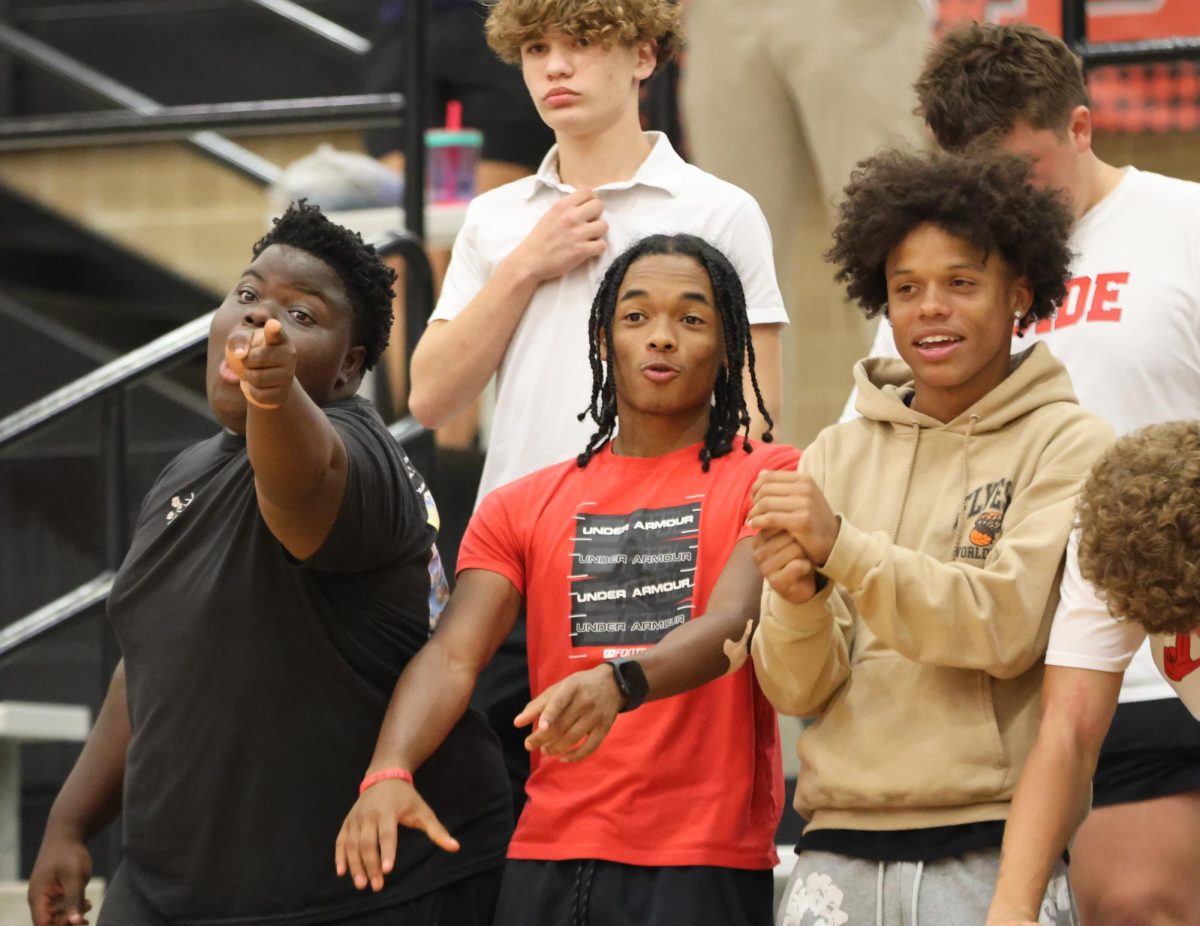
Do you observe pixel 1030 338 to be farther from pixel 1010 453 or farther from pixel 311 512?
pixel 311 512

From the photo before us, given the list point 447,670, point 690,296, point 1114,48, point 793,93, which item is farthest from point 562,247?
point 1114,48

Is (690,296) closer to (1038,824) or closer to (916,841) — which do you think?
(916,841)

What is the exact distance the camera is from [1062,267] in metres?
3.03

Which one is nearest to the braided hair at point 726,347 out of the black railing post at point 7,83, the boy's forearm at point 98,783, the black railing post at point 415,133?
the boy's forearm at point 98,783

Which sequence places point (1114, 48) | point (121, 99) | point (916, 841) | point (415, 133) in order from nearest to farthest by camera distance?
point (916, 841) → point (1114, 48) → point (415, 133) → point (121, 99)

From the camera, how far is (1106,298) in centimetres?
331

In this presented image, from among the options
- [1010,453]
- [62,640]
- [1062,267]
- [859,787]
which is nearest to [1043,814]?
[859,787]

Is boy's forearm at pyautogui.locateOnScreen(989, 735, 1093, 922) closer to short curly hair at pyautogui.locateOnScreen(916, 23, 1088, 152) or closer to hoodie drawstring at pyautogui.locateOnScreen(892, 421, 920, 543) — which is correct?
hoodie drawstring at pyautogui.locateOnScreen(892, 421, 920, 543)

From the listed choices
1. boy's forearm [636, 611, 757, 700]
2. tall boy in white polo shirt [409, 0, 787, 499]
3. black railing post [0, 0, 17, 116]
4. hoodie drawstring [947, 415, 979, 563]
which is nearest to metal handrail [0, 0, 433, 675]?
tall boy in white polo shirt [409, 0, 787, 499]

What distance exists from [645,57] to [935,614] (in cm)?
151

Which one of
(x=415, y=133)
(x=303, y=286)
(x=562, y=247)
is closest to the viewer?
(x=303, y=286)

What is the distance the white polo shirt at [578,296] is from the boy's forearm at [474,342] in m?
0.04

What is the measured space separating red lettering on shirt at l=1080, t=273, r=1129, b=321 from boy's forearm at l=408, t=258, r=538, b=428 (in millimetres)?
960

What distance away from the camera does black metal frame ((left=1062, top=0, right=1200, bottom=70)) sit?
4074 millimetres
